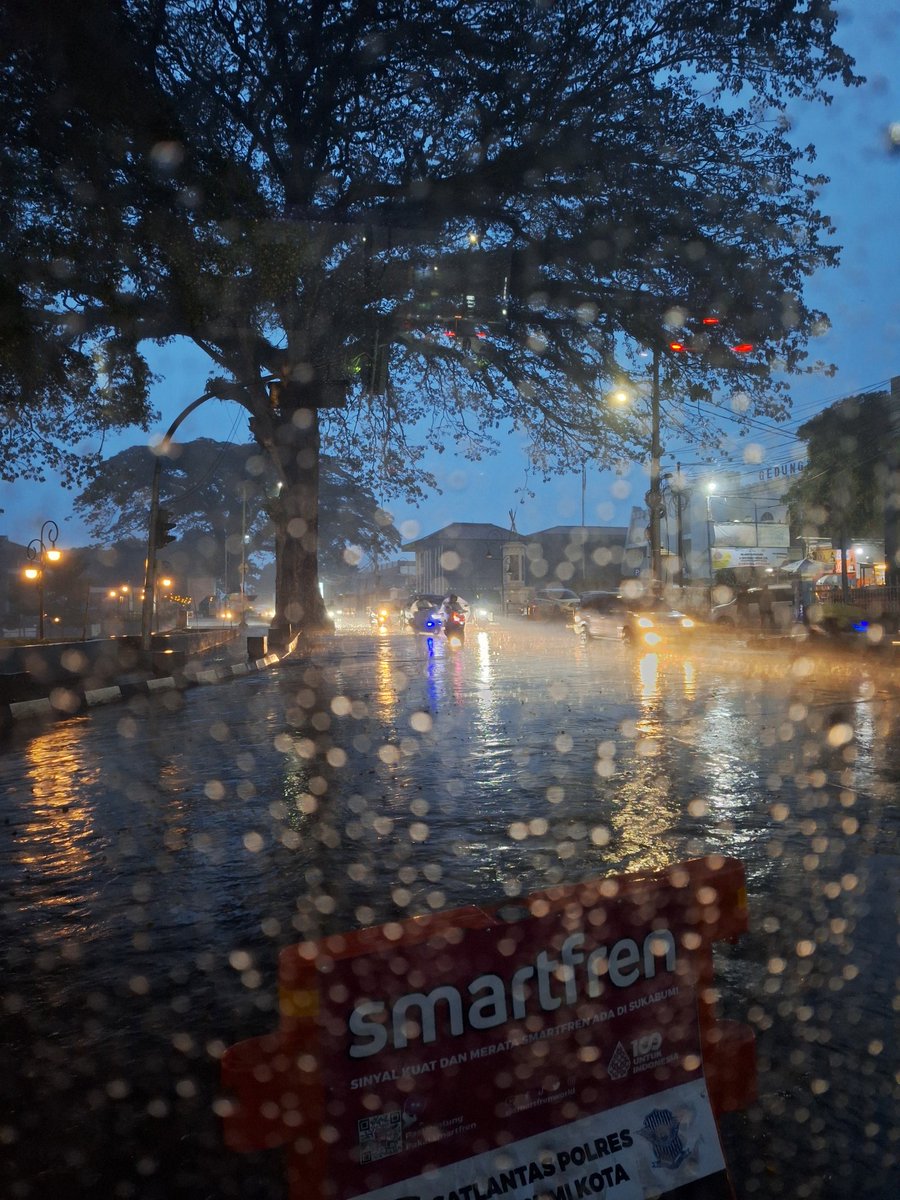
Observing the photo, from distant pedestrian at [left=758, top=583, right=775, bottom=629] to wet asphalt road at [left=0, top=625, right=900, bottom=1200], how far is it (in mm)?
20239

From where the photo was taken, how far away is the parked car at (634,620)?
2948cm

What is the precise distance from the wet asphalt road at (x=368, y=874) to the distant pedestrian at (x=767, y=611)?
20.2 m

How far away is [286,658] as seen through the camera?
92.8ft

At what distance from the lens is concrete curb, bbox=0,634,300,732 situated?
14328 millimetres

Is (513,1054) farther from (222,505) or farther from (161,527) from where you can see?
(222,505)

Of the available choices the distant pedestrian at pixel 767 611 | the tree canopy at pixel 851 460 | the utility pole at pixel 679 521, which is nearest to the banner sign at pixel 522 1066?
the distant pedestrian at pixel 767 611

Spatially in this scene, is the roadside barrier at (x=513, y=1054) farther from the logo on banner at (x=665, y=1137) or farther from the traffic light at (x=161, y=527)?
the traffic light at (x=161, y=527)

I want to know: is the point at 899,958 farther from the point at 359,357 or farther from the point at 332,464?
the point at 332,464

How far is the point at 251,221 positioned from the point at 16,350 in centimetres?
330

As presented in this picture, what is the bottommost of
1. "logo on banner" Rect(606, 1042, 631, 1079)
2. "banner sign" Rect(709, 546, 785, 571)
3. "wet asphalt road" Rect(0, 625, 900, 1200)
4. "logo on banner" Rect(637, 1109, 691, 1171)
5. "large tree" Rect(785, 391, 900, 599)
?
"wet asphalt road" Rect(0, 625, 900, 1200)

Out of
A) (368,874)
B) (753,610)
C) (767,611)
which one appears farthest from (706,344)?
(368,874)

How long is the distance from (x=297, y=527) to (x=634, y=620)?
10969 mm

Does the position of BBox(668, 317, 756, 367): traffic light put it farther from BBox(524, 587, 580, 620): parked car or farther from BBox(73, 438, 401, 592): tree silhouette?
BBox(73, 438, 401, 592): tree silhouette

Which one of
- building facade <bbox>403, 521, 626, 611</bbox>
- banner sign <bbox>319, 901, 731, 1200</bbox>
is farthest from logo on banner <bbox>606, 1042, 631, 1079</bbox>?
building facade <bbox>403, 521, 626, 611</bbox>
